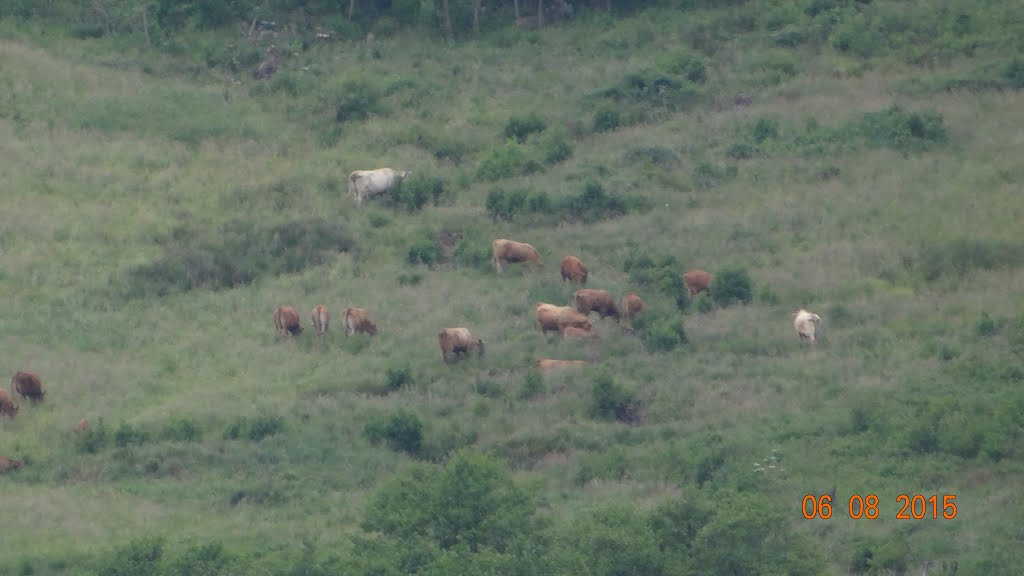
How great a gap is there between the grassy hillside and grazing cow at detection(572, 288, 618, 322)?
555mm

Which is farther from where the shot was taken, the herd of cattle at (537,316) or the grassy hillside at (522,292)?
the herd of cattle at (537,316)

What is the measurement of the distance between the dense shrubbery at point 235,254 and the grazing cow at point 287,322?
3.68 meters

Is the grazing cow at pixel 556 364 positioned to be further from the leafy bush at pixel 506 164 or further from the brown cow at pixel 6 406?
the leafy bush at pixel 506 164

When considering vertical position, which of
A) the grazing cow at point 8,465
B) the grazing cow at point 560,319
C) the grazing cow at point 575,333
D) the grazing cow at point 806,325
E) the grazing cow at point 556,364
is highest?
the grazing cow at point 806,325

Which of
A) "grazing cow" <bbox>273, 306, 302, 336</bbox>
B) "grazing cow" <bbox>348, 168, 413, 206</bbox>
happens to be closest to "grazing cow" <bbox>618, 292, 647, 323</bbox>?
"grazing cow" <bbox>273, 306, 302, 336</bbox>

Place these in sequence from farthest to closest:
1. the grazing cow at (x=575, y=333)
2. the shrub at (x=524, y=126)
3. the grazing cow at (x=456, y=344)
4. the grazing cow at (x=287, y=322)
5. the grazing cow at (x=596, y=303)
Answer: the shrub at (x=524, y=126), the grazing cow at (x=287, y=322), the grazing cow at (x=596, y=303), the grazing cow at (x=575, y=333), the grazing cow at (x=456, y=344)

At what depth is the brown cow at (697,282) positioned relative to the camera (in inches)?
1222

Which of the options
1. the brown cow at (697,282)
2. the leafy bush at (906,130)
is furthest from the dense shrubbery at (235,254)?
the leafy bush at (906,130)

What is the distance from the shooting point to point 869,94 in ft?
135

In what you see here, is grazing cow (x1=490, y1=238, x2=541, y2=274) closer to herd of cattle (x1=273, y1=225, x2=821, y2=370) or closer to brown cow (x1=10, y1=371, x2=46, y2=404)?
herd of cattle (x1=273, y1=225, x2=821, y2=370)

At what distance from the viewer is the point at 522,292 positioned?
31812mm

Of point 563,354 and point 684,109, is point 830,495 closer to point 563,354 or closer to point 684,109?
point 563,354

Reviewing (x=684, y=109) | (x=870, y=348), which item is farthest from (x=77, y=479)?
(x=684, y=109)
